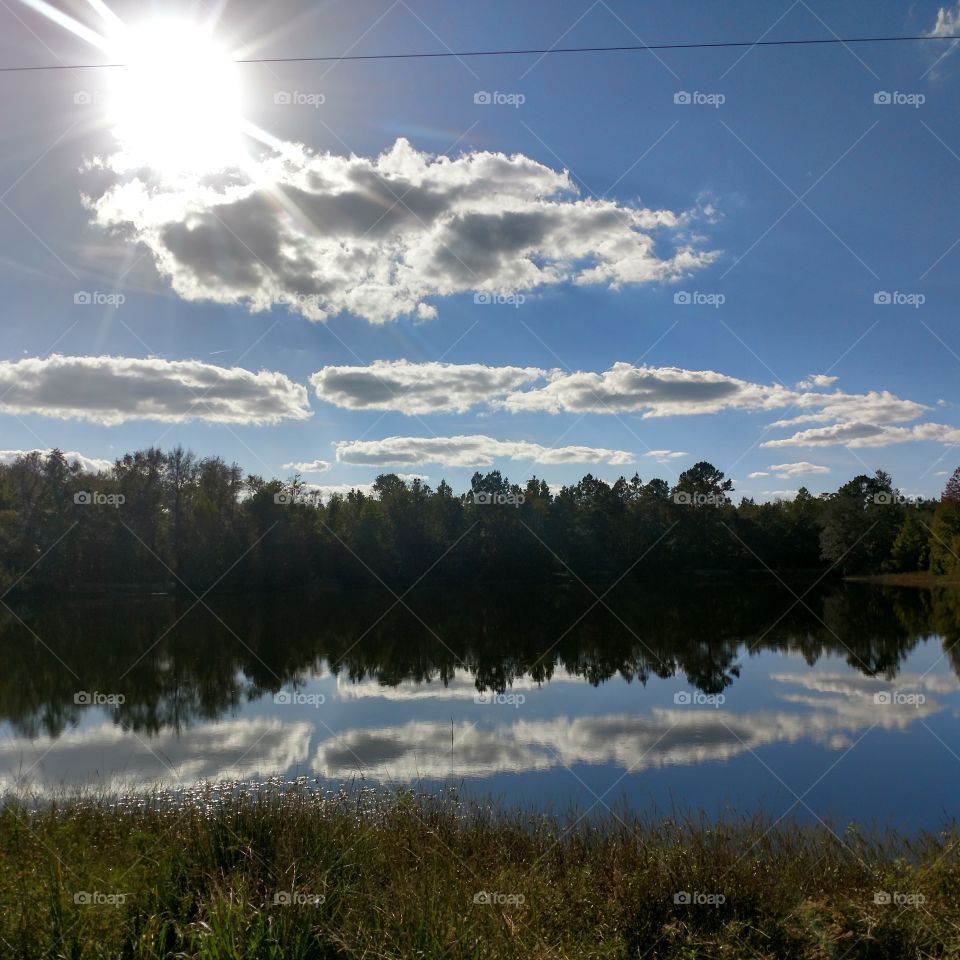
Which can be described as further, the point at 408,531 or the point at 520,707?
the point at 408,531

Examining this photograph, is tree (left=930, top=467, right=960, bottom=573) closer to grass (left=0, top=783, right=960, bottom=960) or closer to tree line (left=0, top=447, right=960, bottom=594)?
tree line (left=0, top=447, right=960, bottom=594)

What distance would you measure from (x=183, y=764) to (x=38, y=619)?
32192 mm

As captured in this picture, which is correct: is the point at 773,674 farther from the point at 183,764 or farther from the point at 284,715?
the point at 183,764

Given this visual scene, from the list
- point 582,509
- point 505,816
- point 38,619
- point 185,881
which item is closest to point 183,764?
point 505,816

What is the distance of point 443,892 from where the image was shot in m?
5.75

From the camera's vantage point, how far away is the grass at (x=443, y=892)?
457 cm

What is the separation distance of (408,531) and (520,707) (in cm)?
5016

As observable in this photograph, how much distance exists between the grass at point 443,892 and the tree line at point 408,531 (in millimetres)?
46649

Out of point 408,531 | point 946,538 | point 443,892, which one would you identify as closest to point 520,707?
point 443,892

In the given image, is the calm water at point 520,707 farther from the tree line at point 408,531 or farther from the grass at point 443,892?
the tree line at point 408,531

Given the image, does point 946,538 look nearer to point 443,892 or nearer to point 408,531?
point 408,531

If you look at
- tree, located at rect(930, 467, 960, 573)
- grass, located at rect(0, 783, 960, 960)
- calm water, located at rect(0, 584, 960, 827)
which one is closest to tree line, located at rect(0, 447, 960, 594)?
tree, located at rect(930, 467, 960, 573)

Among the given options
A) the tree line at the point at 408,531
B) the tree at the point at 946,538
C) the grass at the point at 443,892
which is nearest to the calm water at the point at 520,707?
the grass at the point at 443,892

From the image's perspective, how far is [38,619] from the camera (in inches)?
1619
